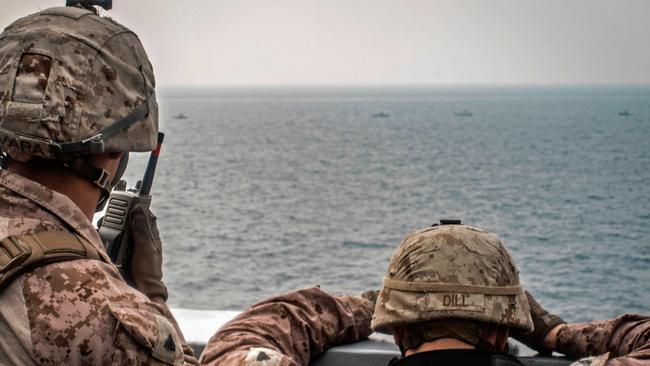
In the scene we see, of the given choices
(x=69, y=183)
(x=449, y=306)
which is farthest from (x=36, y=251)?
(x=449, y=306)

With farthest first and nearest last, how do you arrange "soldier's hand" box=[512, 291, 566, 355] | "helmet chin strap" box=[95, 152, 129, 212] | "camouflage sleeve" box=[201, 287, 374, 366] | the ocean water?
the ocean water → "soldier's hand" box=[512, 291, 566, 355] → "camouflage sleeve" box=[201, 287, 374, 366] → "helmet chin strap" box=[95, 152, 129, 212]

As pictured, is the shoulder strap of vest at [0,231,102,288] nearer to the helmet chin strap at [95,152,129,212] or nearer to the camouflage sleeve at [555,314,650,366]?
the helmet chin strap at [95,152,129,212]

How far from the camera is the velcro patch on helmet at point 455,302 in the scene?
2.54 meters

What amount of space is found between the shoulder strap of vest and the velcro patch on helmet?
0.99 metres

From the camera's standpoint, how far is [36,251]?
176 centimetres

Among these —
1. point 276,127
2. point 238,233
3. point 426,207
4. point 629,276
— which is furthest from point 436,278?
point 276,127

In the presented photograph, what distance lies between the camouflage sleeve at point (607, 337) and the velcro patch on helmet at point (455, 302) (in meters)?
0.75

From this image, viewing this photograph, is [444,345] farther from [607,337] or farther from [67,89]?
[67,89]

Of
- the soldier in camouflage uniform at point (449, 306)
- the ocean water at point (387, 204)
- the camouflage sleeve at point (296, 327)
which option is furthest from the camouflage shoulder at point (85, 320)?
the ocean water at point (387, 204)

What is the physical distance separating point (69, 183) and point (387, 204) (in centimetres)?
5119

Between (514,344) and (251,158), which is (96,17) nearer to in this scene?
(514,344)

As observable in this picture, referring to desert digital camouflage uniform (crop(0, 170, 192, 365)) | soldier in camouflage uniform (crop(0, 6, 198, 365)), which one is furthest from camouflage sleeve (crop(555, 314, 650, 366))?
desert digital camouflage uniform (crop(0, 170, 192, 365))

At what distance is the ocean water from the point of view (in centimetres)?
3575

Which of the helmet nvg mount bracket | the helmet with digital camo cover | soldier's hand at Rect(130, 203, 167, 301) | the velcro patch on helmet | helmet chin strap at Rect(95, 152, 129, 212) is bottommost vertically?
the velcro patch on helmet
